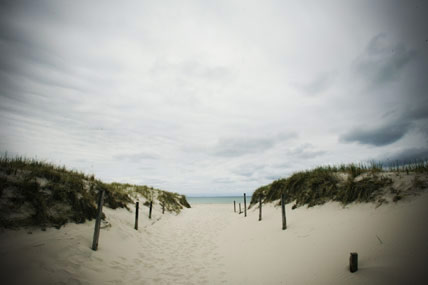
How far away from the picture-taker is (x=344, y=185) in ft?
33.5

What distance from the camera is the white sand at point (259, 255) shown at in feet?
15.7

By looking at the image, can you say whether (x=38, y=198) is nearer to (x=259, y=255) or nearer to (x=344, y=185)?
(x=259, y=255)

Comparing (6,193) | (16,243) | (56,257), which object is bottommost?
(56,257)

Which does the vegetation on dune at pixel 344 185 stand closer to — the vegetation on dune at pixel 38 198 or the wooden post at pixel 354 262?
the wooden post at pixel 354 262

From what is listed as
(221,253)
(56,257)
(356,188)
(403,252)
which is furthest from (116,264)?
(356,188)

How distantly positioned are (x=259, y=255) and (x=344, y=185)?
6445mm

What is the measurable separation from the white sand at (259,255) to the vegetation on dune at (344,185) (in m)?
0.74

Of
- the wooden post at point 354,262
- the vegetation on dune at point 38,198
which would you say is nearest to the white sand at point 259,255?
the wooden post at point 354,262

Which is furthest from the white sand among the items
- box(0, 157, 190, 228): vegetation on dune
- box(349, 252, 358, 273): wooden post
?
box(0, 157, 190, 228): vegetation on dune

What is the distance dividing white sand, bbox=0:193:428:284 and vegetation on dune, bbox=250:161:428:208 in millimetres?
743

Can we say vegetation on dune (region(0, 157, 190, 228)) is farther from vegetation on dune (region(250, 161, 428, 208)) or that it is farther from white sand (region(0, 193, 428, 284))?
vegetation on dune (region(250, 161, 428, 208))

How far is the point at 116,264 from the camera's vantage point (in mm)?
6785

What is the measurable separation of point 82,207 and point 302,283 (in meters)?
9.73

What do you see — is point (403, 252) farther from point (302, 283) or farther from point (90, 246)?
point (90, 246)
